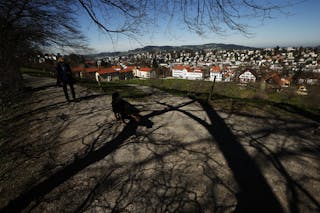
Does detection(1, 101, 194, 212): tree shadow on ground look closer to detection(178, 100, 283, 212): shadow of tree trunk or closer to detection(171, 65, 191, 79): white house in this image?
detection(178, 100, 283, 212): shadow of tree trunk

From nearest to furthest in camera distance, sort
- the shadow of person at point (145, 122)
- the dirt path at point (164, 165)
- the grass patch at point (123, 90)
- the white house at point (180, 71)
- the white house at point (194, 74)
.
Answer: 1. the dirt path at point (164, 165)
2. the shadow of person at point (145, 122)
3. the grass patch at point (123, 90)
4. the white house at point (194, 74)
5. the white house at point (180, 71)

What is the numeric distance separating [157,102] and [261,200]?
500 cm

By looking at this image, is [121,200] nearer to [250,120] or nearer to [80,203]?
[80,203]

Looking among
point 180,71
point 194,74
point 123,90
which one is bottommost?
point 194,74

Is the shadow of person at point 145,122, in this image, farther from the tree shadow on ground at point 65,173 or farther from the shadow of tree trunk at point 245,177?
the shadow of tree trunk at point 245,177

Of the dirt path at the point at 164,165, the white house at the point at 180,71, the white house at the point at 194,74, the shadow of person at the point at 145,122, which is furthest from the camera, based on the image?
the white house at the point at 180,71

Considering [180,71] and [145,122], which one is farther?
[180,71]

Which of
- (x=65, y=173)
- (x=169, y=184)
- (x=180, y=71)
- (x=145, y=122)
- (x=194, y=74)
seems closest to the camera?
(x=169, y=184)

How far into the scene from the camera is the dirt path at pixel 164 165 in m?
2.35

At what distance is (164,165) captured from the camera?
3057 millimetres

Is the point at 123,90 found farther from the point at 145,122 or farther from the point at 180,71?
the point at 180,71

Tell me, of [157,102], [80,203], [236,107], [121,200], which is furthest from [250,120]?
[80,203]

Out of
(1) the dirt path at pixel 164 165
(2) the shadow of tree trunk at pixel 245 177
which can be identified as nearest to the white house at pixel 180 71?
(1) the dirt path at pixel 164 165

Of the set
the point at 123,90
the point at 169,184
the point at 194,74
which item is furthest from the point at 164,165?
the point at 194,74
